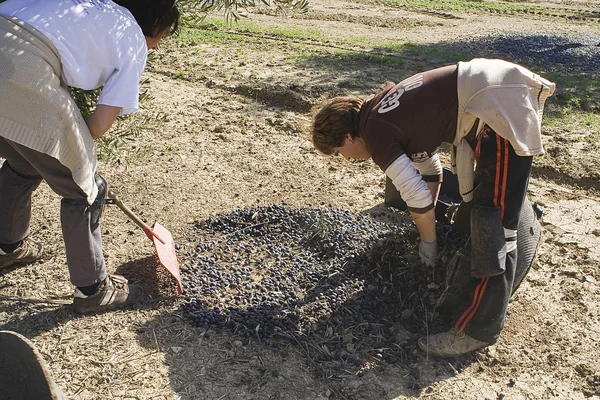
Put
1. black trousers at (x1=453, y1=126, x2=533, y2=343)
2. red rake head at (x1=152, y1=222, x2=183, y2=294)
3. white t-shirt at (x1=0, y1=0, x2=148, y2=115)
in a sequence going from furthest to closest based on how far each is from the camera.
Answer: red rake head at (x1=152, y1=222, x2=183, y2=294), black trousers at (x1=453, y1=126, x2=533, y2=343), white t-shirt at (x1=0, y1=0, x2=148, y2=115)

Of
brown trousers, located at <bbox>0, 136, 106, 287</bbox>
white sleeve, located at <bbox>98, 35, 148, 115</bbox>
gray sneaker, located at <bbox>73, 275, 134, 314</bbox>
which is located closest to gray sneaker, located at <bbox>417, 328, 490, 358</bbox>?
gray sneaker, located at <bbox>73, 275, 134, 314</bbox>

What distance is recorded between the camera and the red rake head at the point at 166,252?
349cm

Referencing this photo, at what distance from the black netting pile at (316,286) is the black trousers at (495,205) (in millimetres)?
301

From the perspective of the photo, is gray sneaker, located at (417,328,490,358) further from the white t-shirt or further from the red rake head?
the white t-shirt

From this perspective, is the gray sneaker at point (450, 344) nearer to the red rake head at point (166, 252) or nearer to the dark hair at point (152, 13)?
the red rake head at point (166, 252)

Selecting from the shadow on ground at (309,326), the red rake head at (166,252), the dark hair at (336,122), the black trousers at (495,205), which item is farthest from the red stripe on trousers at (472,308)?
the red rake head at (166,252)

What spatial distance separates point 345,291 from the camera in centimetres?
349

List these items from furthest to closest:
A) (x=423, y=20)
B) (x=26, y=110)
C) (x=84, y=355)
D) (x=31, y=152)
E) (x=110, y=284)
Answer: (x=423, y=20) → (x=110, y=284) → (x=84, y=355) → (x=31, y=152) → (x=26, y=110)

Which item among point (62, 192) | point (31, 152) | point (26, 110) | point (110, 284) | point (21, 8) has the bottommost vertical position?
point (110, 284)

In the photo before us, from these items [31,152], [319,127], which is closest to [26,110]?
[31,152]

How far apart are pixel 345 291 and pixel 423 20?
958 cm

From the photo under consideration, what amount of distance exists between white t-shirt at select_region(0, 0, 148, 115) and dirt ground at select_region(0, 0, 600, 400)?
4.31 ft

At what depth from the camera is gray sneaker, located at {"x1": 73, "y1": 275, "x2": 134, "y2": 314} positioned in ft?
10.8

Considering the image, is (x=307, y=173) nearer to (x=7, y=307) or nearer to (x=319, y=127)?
(x=319, y=127)
